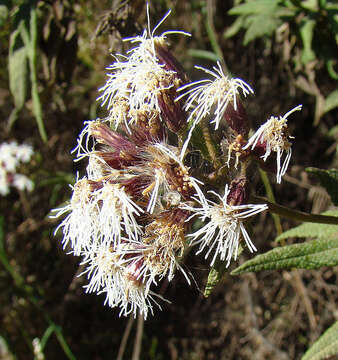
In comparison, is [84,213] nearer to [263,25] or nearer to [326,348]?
[326,348]

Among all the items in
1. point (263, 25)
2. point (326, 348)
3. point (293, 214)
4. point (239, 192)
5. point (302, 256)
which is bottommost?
point (326, 348)

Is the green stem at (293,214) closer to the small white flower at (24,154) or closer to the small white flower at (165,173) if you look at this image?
the small white flower at (165,173)

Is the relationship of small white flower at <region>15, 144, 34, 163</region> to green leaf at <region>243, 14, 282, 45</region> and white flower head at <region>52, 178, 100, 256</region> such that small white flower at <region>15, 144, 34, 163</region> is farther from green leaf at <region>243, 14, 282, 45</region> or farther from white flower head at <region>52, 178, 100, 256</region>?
white flower head at <region>52, 178, 100, 256</region>

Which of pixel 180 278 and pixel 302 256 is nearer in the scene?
pixel 302 256

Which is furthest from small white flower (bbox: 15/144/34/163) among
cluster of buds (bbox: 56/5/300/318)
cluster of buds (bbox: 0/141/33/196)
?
cluster of buds (bbox: 56/5/300/318)

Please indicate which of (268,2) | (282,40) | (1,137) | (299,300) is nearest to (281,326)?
(299,300)

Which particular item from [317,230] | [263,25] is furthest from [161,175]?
[263,25]

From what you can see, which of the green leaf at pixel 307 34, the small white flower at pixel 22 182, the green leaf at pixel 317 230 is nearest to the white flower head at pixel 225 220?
the green leaf at pixel 317 230
